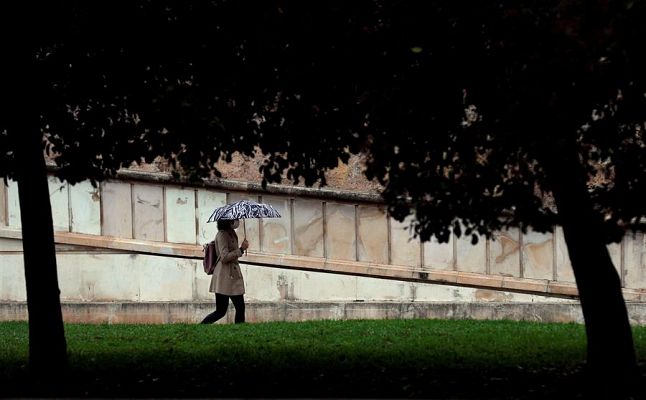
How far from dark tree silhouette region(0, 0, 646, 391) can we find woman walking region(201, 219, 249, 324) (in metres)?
5.73

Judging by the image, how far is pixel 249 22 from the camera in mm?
10906

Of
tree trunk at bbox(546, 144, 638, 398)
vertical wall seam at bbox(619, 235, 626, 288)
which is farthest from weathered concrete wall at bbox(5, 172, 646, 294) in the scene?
tree trunk at bbox(546, 144, 638, 398)

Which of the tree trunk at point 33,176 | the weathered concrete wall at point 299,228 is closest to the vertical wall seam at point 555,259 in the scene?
the weathered concrete wall at point 299,228

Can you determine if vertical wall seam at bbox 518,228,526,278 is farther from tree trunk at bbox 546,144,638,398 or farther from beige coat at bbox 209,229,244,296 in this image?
tree trunk at bbox 546,144,638,398

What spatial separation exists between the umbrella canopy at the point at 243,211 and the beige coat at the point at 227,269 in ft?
0.71

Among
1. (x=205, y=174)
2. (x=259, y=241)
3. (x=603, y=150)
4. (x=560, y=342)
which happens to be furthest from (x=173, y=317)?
(x=603, y=150)

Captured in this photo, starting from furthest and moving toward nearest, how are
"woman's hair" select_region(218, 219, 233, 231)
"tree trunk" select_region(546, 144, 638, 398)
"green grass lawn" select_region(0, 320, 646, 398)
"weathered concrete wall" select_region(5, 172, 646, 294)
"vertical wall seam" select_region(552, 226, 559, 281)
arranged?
"weathered concrete wall" select_region(5, 172, 646, 294) → "vertical wall seam" select_region(552, 226, 559, 281) → "woman's hair" select_region(218, 219, 233, 231) → "green grass lawn" select_region(0, 320, 646, 398) → "tree trunk" select_region(546, 144, 638, 398)

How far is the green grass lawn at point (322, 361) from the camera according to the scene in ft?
35.9

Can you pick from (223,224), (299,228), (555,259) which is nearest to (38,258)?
(223,224)

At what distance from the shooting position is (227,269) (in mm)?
17609

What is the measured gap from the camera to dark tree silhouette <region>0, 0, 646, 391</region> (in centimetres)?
929

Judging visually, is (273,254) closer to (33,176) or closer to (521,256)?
(521,256)

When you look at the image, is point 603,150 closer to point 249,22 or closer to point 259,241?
point 249,22

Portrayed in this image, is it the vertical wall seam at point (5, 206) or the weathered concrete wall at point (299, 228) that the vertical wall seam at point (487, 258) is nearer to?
the weathered concrete wall at point (299, 228)
